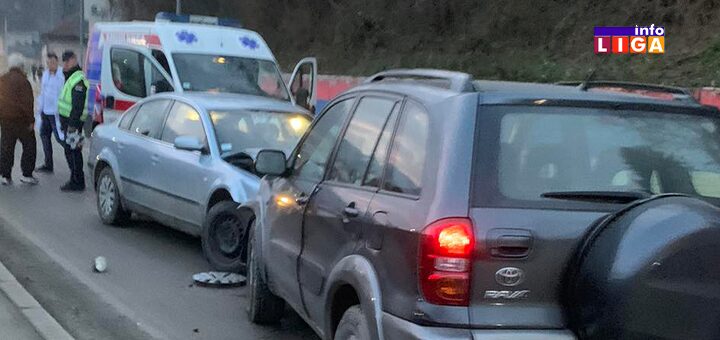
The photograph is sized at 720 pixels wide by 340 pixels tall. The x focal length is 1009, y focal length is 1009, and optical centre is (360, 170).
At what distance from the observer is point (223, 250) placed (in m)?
8.52

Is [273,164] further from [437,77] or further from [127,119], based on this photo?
[127,119]

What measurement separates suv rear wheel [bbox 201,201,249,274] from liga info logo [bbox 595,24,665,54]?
11889 millimetres

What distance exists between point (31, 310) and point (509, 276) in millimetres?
4065

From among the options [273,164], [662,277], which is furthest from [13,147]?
[662,277]

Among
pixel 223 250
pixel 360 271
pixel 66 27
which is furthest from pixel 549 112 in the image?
pixel 66 27

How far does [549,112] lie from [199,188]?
5.25m

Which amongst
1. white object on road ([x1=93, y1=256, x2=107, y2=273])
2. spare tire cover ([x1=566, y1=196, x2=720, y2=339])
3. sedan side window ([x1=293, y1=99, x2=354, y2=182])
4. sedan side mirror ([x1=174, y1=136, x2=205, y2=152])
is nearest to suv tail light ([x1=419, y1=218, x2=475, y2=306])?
spare tire cover ([x1=566, y1=196, x2=720, y2=339])

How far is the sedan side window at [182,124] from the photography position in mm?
9546

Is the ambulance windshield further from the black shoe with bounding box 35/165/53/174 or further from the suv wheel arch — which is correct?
the suv wheel arch

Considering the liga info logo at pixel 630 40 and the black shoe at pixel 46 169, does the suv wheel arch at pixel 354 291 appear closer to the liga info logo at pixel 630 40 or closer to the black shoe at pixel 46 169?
the black shoe at pixel 46 169

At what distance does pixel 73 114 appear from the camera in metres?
13.1

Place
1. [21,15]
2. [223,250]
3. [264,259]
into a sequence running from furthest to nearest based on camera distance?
[21,15] → [223,250] → [264,259]

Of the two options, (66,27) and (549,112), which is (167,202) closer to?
(549,112)

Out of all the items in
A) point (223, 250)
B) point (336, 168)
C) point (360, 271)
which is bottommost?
point (223, 250)
